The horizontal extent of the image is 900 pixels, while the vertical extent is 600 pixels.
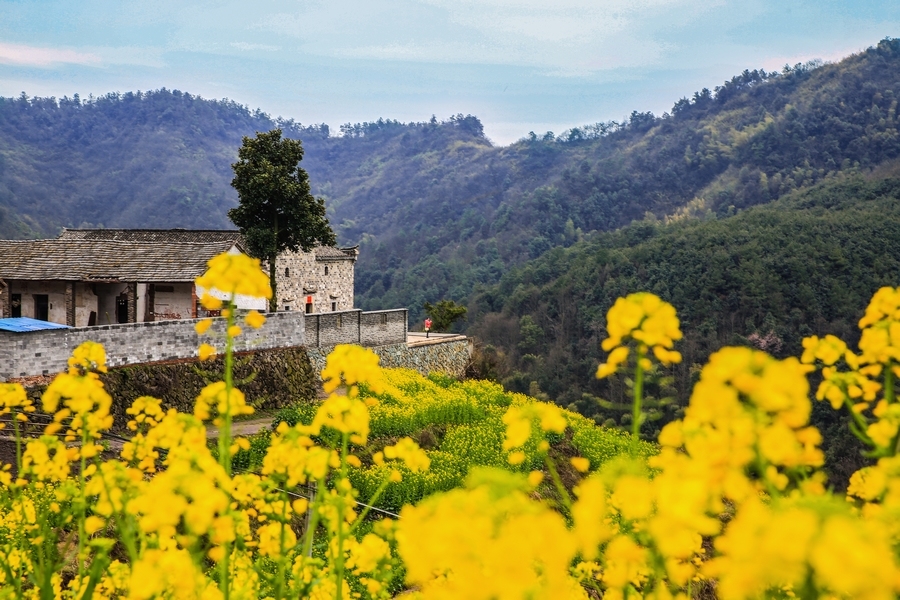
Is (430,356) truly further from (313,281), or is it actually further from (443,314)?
(313,281)

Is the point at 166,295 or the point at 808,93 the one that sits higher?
the point at 808,93

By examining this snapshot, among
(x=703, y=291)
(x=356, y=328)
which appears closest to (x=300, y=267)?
(x=356, y=328)

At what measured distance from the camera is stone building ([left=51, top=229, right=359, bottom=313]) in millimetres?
25062

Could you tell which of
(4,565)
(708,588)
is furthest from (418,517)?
(708,588)

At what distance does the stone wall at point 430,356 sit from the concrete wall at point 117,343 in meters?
3.99

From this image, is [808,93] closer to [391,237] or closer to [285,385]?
[391,237]

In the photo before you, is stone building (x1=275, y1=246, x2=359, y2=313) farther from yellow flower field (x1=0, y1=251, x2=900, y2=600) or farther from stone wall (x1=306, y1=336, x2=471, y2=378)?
yellow flower field (x1=0, y1=251, x2=900, y2=600)

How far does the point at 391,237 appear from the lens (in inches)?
3730

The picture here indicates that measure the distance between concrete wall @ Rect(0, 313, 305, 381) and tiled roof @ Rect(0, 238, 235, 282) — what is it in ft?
6.79

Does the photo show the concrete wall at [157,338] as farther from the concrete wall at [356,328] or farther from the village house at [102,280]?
the village house at [102,280]

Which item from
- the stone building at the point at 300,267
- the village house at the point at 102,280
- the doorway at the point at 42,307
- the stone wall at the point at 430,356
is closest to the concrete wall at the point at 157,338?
the stone wall at the point at 430,356

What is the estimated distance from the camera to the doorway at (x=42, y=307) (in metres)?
19.7

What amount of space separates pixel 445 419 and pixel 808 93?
90.7m

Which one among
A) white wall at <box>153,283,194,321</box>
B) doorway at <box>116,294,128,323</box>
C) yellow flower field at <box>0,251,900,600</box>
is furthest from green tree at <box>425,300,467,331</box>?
yellow flower field at <box>0,251,900,600</box>
